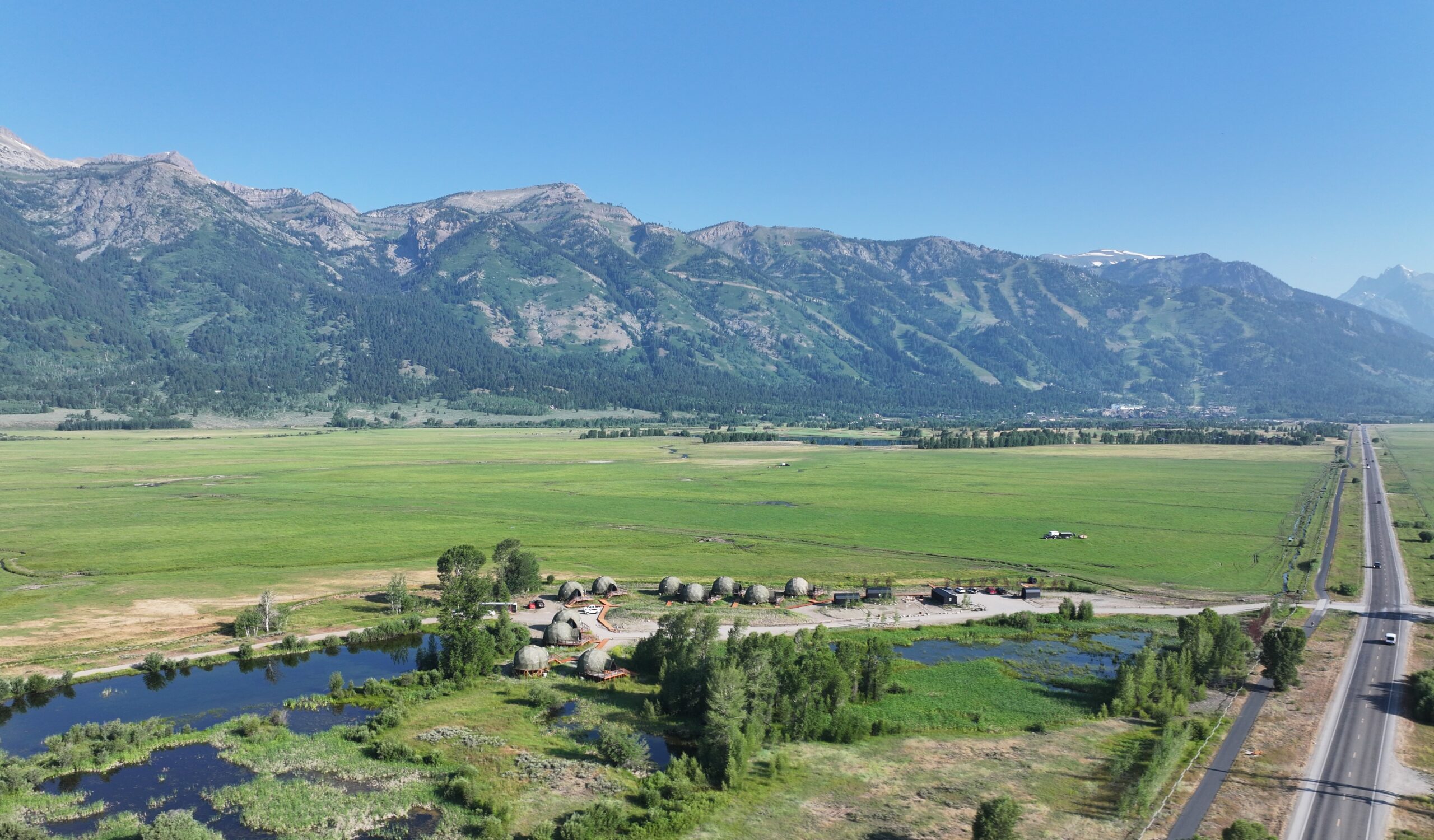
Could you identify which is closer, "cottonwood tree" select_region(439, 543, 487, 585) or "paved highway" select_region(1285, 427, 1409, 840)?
"paved highway" select_region(1285, 427, 1409, 840)

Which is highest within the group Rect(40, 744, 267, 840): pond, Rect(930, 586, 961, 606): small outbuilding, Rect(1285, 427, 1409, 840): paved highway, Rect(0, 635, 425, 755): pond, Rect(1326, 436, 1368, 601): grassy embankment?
Rect(1326, 436, 1368, 601): grassy embankment

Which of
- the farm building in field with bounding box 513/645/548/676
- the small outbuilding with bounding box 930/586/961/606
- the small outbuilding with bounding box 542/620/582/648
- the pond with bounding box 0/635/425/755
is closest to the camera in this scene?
the pond with bounding box 0/635/425/755

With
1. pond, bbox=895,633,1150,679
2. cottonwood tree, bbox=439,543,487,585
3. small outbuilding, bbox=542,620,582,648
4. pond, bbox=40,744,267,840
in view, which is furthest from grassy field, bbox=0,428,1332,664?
pond, bbox=40,744,267,840

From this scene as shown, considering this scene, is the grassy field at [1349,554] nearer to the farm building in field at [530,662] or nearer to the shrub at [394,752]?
the farm building in field at [530,662]

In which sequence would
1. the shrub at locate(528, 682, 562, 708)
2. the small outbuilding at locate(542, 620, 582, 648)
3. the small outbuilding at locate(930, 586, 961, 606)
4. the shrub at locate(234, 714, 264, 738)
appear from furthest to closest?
the small outbuilding at locate(930, 586, 961, 606) → the small outbuilding at locate(542, 620, 582, 648) → the shrub at locate(528, 682, 562, 708) → the shrub at locate(234, 714, 264, 738)

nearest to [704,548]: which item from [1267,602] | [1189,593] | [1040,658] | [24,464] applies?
[1040,658]

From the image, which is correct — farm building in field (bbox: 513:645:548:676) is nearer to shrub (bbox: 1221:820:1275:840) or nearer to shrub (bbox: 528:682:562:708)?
shrub (bbox: 528:682:562:708)

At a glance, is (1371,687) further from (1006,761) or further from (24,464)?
(24,464)

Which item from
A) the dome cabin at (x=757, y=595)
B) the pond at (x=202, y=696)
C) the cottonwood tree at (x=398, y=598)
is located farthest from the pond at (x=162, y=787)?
the dome cabin at (x=757, y=595)
